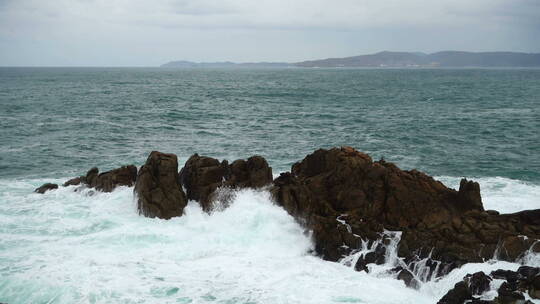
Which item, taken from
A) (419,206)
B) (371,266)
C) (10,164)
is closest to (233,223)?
(371,266)

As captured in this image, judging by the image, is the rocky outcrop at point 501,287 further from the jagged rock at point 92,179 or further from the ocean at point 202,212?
the jagged rock at point 92,179

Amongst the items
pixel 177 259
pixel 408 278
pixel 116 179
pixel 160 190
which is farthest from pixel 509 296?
pixel 116 179

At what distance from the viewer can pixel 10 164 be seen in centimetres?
Result: 3641

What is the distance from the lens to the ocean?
18.3 m

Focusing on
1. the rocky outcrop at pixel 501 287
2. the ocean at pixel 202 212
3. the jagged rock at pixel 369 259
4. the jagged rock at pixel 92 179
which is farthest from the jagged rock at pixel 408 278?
the jagged rock at pixel 92 179

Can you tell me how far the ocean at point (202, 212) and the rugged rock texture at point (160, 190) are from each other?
659mm

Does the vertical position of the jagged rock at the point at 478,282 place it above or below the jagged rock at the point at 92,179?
below

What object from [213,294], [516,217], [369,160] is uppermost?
[369,160]

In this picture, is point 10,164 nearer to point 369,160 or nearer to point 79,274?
point 79,274

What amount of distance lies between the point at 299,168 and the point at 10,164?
22.4 m

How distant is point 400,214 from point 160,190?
38.8ft

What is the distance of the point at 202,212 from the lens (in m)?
25.0

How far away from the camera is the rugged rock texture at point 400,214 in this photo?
19.8m

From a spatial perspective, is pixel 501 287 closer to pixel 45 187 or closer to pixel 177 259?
pixel 177 259
